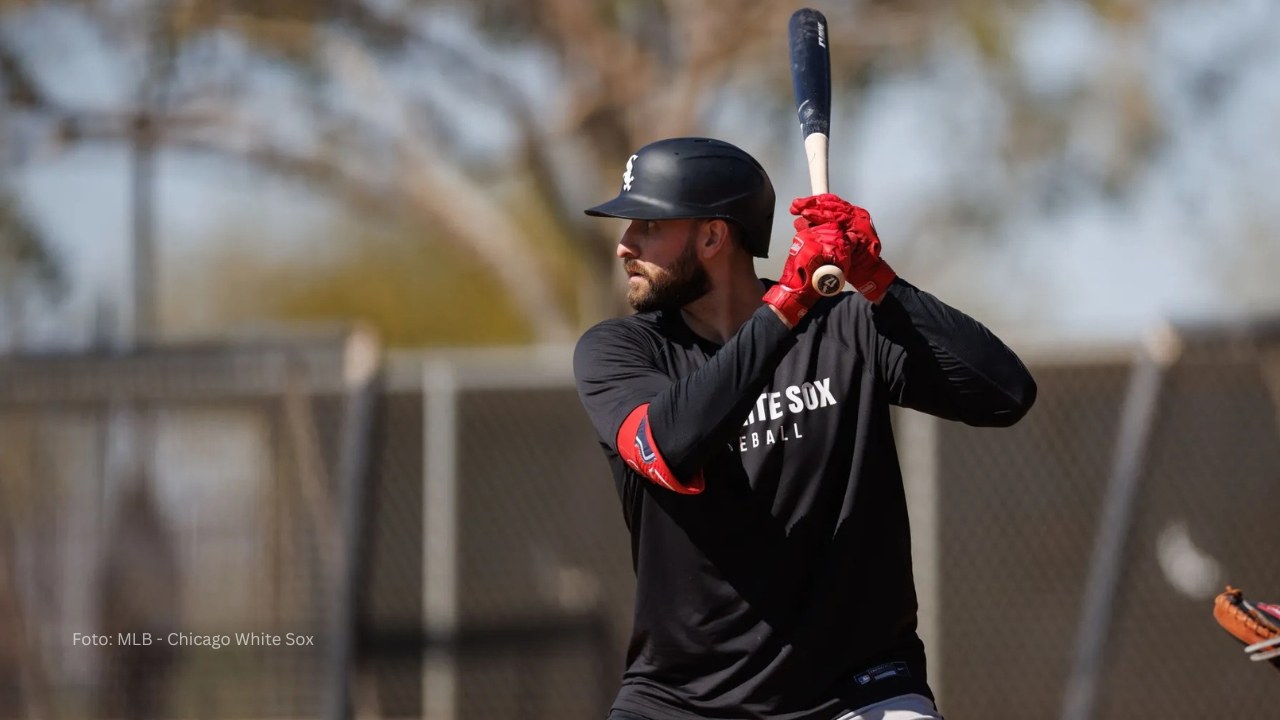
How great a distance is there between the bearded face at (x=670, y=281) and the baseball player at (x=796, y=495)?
0.09ft

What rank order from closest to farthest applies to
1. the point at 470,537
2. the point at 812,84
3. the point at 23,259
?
the point at 812,84 < the point at 470,537 < the point at 23,259

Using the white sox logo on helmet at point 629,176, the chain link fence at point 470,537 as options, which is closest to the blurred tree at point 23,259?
the chain link fence at point 470,537

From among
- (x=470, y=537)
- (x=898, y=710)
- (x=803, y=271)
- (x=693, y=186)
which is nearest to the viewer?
(x=803, y=271)

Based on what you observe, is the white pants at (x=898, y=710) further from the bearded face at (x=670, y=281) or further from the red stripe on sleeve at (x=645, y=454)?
the bearded face at (x=670, y=281)

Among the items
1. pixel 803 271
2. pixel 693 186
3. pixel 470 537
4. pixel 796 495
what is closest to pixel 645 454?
pixel 796 495

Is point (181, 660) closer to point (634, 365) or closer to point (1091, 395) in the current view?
point (1091, 395)

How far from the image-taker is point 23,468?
345 inches

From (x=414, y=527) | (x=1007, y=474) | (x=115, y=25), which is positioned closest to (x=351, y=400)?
(x=414, y=527)

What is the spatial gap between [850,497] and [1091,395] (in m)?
4.91

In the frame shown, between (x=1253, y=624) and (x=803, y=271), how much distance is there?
131 cm

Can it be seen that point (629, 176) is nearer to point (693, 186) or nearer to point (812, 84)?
point (693, 186)

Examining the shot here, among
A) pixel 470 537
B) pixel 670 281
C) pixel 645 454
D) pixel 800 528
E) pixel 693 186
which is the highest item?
pixel 693 186

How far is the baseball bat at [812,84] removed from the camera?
3.88m

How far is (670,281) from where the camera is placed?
12.7 feet
